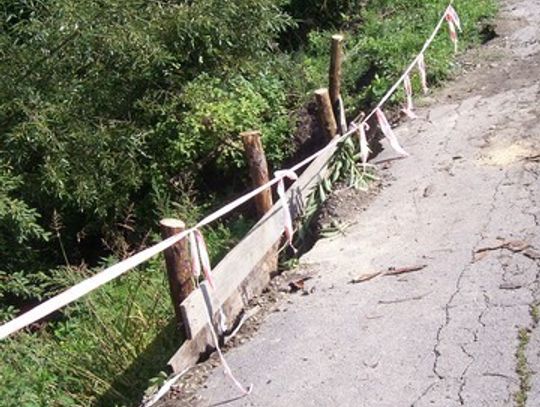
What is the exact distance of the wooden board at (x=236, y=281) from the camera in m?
5.49

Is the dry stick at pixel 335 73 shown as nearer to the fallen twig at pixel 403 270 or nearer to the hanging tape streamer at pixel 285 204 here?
the hanging tape streamer at pixel 285 204

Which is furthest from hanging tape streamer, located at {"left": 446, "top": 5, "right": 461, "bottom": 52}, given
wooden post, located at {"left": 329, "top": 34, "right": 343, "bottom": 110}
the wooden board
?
the wooden board

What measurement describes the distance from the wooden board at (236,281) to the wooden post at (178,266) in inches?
4.8

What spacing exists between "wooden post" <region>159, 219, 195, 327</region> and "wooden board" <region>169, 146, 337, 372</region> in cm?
12

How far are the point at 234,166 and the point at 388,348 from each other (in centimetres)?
482

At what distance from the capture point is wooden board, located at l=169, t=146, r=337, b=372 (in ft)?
18.0

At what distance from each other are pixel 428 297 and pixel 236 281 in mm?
1346

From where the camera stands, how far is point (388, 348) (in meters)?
5.18

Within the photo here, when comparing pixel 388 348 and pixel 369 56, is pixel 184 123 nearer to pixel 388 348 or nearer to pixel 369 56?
pixel 369 56

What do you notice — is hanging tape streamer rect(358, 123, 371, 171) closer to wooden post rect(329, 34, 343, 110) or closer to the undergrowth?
the undergrowth

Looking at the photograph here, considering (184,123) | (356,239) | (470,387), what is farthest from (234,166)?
(470,387)

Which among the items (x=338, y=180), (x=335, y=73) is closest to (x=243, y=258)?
(x=338, y=180)

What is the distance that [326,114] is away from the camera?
866 centimetres

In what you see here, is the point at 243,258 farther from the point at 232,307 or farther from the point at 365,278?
the point at 365,278
